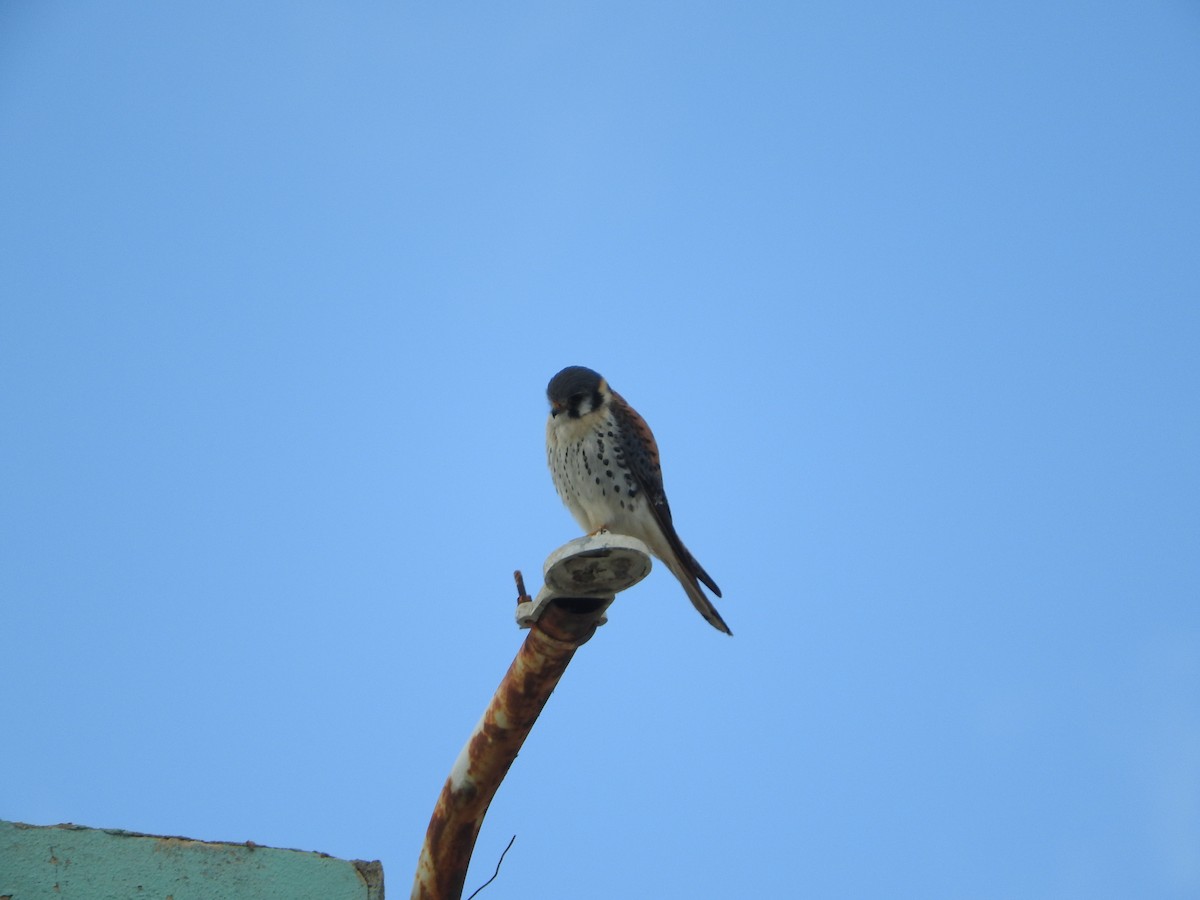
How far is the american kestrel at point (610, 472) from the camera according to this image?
5.02 meters

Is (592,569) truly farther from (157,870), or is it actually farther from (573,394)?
(573,394)

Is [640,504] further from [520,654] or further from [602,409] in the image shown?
[520,654]

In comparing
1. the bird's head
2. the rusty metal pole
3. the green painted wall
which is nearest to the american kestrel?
the bird's head

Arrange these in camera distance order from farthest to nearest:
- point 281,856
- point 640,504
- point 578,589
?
1. point 640,504
2. point 281,856
3. point 578,589

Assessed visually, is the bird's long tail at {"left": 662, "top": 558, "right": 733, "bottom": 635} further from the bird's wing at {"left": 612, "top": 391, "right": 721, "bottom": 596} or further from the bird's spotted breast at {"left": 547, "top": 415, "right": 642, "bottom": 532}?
the bird's spotted breast at {"left": 547, "top": 415, "right": 642, "bottom": 532}

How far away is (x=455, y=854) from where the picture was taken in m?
2.98

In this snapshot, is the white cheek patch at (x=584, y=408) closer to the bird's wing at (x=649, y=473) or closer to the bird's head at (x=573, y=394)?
the bird's head at (x=573, y=394)

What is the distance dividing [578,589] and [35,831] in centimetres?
161

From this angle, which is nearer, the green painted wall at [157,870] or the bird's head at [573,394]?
the green painted wall at [157,870]

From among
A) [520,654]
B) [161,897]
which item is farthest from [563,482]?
[161,897]

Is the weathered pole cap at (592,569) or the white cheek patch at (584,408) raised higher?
the white cheek patch at (584,408)

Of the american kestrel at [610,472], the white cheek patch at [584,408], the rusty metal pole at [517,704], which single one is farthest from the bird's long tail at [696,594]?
the rusty metal pole at [517,704]

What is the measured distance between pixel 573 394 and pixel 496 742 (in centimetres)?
238

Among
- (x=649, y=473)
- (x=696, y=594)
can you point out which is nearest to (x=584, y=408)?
(x=649, y=473)
